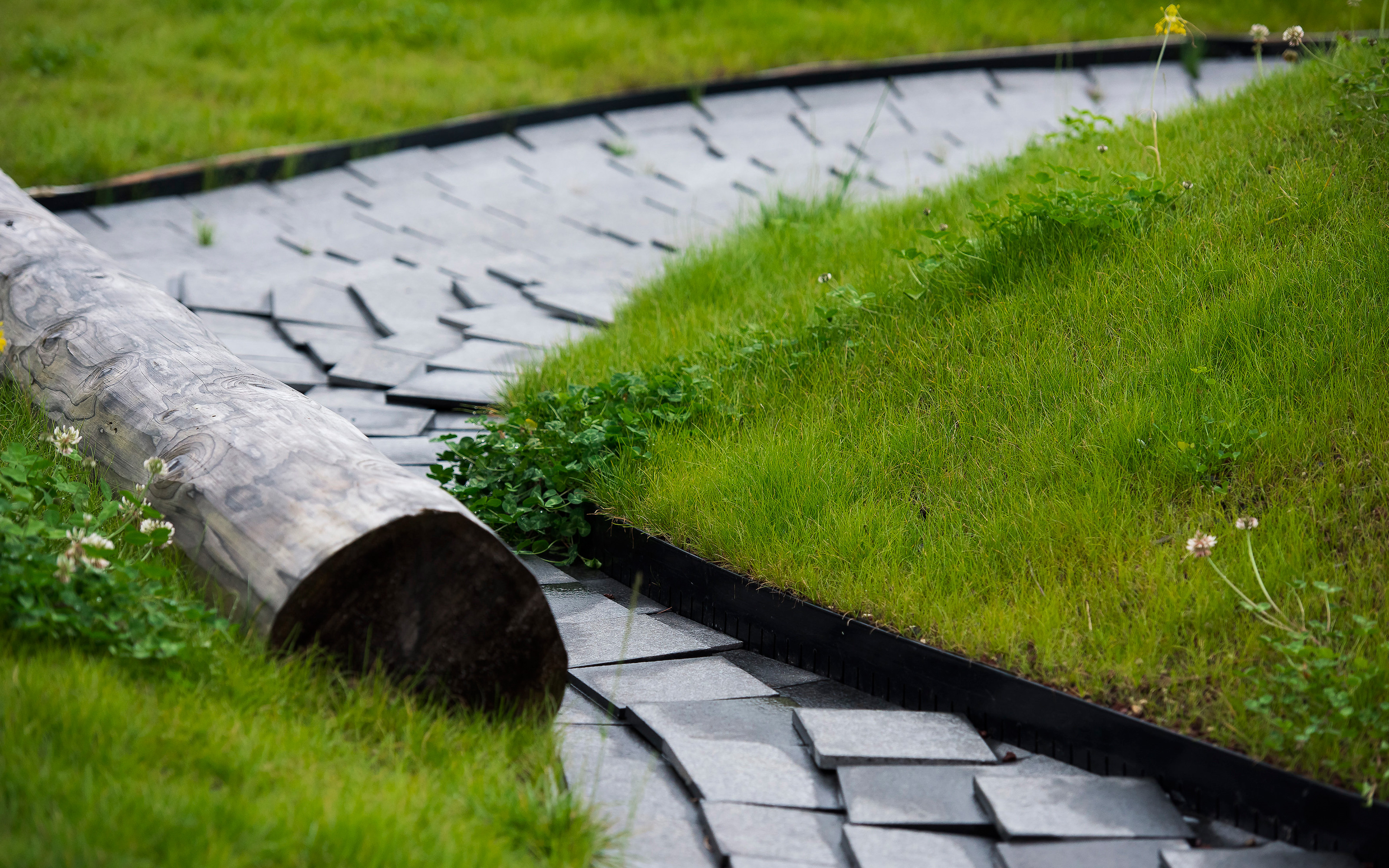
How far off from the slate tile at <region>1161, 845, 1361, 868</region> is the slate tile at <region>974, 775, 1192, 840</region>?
0.35 ft

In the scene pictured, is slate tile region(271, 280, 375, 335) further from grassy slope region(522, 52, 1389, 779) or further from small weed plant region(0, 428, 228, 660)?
small weed plant region(0, 428, 228, 660)

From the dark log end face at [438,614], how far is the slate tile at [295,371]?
8.06ft

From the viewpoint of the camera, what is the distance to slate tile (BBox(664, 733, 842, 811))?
2340 millimetres

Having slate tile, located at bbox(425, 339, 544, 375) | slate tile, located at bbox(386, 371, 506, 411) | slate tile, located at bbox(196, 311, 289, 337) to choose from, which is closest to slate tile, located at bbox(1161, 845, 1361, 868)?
slate tile, located at bbox(386, 371, 506, 411)

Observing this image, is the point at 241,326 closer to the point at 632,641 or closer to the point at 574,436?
the point at 574,436

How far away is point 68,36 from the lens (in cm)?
830

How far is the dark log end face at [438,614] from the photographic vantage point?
227 cm

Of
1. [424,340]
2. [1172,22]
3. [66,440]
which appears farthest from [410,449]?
[1172,22]

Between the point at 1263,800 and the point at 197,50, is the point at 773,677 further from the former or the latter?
the point at 197,50

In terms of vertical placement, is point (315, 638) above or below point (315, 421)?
below

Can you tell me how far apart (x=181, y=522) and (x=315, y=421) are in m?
0.39

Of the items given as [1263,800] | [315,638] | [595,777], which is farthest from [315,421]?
[1263,800]

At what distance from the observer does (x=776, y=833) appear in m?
2.23

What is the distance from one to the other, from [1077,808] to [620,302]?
11.2 feet
